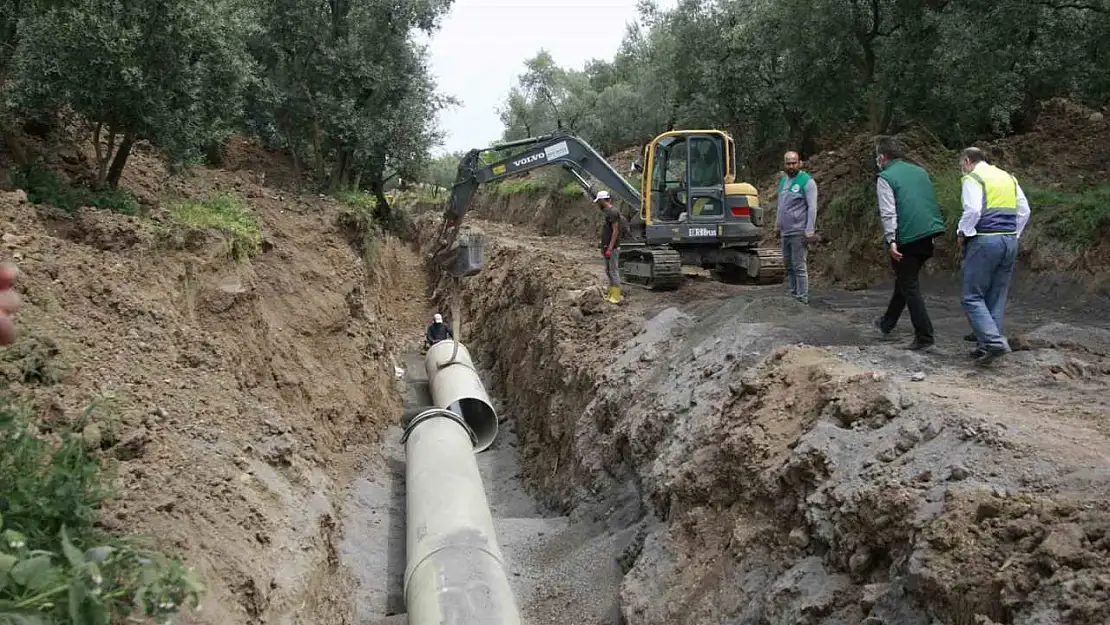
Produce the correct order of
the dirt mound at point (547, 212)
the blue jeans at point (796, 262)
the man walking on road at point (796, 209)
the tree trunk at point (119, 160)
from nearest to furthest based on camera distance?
the man walking on road at point (796, 209) < the blue jeans at point (796, 262) < the tree trunk at point (119, 160) < the dirt mound at point (547, 212)

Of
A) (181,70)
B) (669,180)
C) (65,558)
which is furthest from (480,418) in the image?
(65,558)

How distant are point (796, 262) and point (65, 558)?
9135 mm

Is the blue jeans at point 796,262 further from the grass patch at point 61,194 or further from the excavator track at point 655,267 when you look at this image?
the grass patch at point 61,194

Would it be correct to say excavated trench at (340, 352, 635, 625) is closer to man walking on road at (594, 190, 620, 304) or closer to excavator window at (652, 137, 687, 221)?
man walking on road at (594, 190, 620, 304)

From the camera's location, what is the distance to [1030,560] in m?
4.36

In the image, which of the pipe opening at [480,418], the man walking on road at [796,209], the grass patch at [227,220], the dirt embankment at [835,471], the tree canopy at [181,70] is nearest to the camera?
the dirt embankment at [835,471]

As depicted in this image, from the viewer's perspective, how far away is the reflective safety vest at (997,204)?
7.23 meters

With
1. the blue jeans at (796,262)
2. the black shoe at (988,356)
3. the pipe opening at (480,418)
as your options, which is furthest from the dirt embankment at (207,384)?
the blue jeans at (796,262)

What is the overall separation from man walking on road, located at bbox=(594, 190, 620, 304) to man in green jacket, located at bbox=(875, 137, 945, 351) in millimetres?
5455

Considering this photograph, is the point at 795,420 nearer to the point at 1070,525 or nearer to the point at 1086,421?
the point at 1086,421

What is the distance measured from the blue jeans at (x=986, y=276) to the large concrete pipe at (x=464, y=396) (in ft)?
26.6

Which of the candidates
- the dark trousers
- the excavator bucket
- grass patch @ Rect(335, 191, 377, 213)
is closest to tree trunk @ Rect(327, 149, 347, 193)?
grass patch @ Rect(335, 191, 377, 213)

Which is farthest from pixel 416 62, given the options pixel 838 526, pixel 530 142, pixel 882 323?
pixel 838 526

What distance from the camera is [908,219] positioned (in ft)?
25.9
